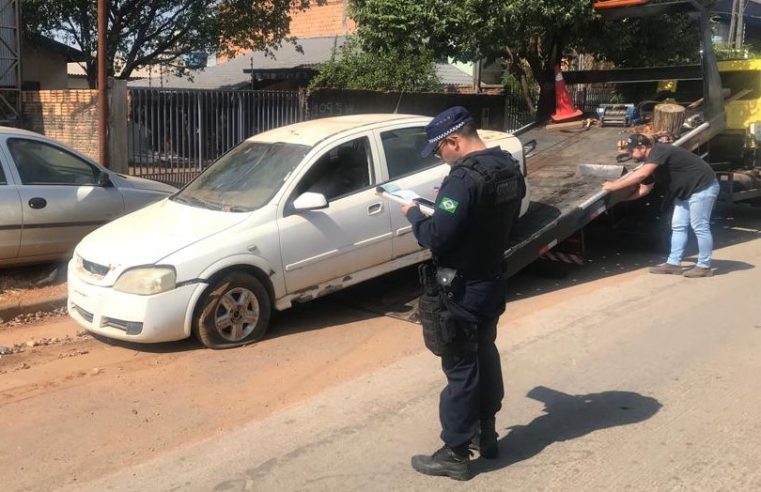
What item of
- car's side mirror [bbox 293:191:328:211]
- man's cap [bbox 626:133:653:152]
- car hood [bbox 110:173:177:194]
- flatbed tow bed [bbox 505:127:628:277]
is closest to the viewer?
car's side mirror [bbox 293:191:328:211]

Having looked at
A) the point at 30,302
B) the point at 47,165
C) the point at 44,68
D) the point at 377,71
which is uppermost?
the point at 44,68

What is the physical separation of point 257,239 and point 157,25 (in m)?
17.7

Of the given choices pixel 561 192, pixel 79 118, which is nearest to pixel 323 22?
pixel 79 118

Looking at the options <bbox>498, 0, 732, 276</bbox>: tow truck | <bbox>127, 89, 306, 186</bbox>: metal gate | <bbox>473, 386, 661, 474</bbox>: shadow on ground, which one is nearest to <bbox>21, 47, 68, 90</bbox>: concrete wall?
<bbox>127, 89, 306, 186</bbox>: metal gate

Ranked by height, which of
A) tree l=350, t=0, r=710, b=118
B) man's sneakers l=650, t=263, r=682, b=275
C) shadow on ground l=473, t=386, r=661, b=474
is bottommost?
shadow on ground l=473, t=386, r=661, b=474

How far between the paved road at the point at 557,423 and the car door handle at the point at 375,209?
1.47 metres

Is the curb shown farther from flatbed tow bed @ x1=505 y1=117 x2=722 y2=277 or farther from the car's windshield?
flatbed tow bed @ x1=505 y1=117 x2=722 y2=277

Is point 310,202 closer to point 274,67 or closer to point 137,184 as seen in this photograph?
point 137,184

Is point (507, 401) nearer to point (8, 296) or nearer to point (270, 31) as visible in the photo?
point (8, 296)

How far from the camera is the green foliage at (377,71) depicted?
1470cm

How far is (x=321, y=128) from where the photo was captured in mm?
6938

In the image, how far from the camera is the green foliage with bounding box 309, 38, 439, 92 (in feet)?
48.2

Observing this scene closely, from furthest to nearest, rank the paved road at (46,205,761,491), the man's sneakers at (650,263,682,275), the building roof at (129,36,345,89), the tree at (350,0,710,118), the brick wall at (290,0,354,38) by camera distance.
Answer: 1. the brick wall at (290,0,354,38)
2. the building roof at (129,36,345,89)
3. the tree at (350,0,710,118)
4. the man's sneakers at (650,263,682,275)
5. the paved road at (46,205,761,491)

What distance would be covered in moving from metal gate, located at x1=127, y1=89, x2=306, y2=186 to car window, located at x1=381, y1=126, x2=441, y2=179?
232 inches
